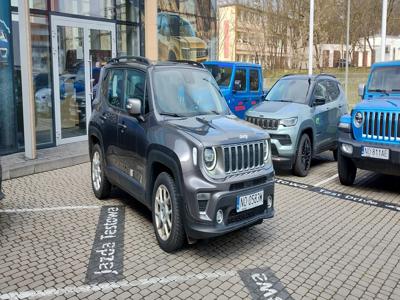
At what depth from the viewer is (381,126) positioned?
22.9ft

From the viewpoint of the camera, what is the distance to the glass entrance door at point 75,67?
10.5 metres

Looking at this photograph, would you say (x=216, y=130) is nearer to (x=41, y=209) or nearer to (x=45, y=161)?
(x=41, y=209)

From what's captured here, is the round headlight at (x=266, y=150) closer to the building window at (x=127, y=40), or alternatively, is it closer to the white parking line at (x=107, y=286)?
the white parking line at (x=107, y=286)

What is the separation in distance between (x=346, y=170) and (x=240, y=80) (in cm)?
470

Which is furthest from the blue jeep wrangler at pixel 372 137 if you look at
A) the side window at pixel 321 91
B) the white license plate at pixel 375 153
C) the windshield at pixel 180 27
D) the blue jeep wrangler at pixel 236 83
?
the windshield at pixel 180 27

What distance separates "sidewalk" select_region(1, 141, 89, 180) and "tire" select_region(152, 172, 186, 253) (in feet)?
14.2

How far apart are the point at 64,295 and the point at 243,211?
194 cm

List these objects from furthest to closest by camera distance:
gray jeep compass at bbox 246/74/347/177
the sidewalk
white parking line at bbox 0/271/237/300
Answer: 1. gray jeep compass at bbox 246/74/347/177
2. the sidewalk
3. white parking line at bbox 0/271/237/300

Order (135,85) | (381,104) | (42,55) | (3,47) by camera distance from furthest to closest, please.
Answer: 1. (42,55)
2. (3,47)
3. (381,104)
4. (135,85)

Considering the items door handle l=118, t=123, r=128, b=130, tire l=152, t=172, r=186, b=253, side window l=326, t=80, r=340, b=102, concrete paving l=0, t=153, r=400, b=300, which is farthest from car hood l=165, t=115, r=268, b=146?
side window l=326, t=80, r=340, b=102

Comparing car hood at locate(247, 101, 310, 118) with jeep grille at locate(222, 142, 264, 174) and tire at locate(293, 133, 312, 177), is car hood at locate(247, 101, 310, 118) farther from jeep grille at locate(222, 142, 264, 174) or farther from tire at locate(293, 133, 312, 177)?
jeep grille at locate(222, 142, 264, 174)

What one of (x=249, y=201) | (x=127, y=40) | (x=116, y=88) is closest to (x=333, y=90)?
(x=116, y=88)

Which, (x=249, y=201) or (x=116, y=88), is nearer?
(x=249, y=201)

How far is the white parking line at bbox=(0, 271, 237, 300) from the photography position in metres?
3.87
